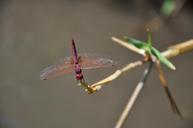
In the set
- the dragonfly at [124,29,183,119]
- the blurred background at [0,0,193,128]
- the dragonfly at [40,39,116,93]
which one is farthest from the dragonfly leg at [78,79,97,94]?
the blurred background at [0,0,193,128]

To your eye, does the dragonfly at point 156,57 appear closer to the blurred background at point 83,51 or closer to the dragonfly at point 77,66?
the dragonfly at point 77,66

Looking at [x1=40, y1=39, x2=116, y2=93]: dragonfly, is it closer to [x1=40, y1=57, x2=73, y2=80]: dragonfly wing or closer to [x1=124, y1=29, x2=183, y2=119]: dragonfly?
[x1=40, y1=57, x2=73, y2=80]: dragonfly wing

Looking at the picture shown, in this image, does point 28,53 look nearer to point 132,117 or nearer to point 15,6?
point 15,6

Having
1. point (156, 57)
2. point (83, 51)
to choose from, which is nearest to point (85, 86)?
point (156, 57)

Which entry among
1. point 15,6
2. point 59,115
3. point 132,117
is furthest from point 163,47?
point 15,6

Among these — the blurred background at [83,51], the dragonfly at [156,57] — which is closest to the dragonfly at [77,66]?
the dragonfly at [156,57]

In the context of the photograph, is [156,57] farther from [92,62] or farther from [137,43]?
[92,62]
